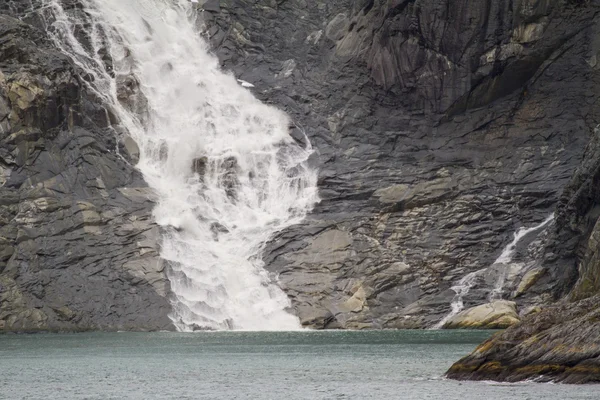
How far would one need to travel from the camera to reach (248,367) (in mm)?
51094

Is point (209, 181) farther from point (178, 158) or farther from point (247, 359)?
point (247, 359)

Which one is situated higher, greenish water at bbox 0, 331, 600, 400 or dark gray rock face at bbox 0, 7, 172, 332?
dark gray rock face at bbox 0, 7, 172, 332

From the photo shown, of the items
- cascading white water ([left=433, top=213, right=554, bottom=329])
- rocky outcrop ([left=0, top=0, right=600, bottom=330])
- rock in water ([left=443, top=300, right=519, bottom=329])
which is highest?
rocky outcrop ([left=0, top=0, right=600, bottom=330])

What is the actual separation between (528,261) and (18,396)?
45223 millimetres

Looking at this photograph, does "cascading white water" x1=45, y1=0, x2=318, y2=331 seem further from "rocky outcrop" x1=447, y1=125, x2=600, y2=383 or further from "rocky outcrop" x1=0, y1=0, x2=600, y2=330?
"rocky outcrop" x1=447, y1=125, x2=600, y2=383

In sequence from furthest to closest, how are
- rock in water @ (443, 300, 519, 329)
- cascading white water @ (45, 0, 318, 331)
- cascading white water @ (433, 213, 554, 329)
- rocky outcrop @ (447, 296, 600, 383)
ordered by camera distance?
1. cascading white water @ (45, 0, 318, 331)
2. cascading white water @ (433, 213, 554, 329)
3. rock in water @ (443, 300, 519, 329)
4. rocky outcrop @ (447, 296, 600, 383)

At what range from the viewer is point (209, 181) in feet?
299

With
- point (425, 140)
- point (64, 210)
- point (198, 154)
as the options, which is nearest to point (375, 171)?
point (425, 140)

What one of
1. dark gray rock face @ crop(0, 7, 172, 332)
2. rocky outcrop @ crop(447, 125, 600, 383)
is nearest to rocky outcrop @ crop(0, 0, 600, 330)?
dark gray rock face @ crop(0, 7, 172, 332)

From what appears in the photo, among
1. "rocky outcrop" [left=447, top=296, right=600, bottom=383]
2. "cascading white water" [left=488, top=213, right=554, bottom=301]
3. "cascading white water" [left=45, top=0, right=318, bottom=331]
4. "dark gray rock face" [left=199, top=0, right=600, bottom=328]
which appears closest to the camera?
"rocky outcrop" [left=447, top=296, right=600, bottom=383]

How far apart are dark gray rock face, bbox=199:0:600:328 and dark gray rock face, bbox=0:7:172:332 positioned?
1047cm

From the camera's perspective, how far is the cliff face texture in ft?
254

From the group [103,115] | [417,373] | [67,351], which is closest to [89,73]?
[103,115]

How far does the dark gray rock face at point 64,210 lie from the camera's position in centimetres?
7744
